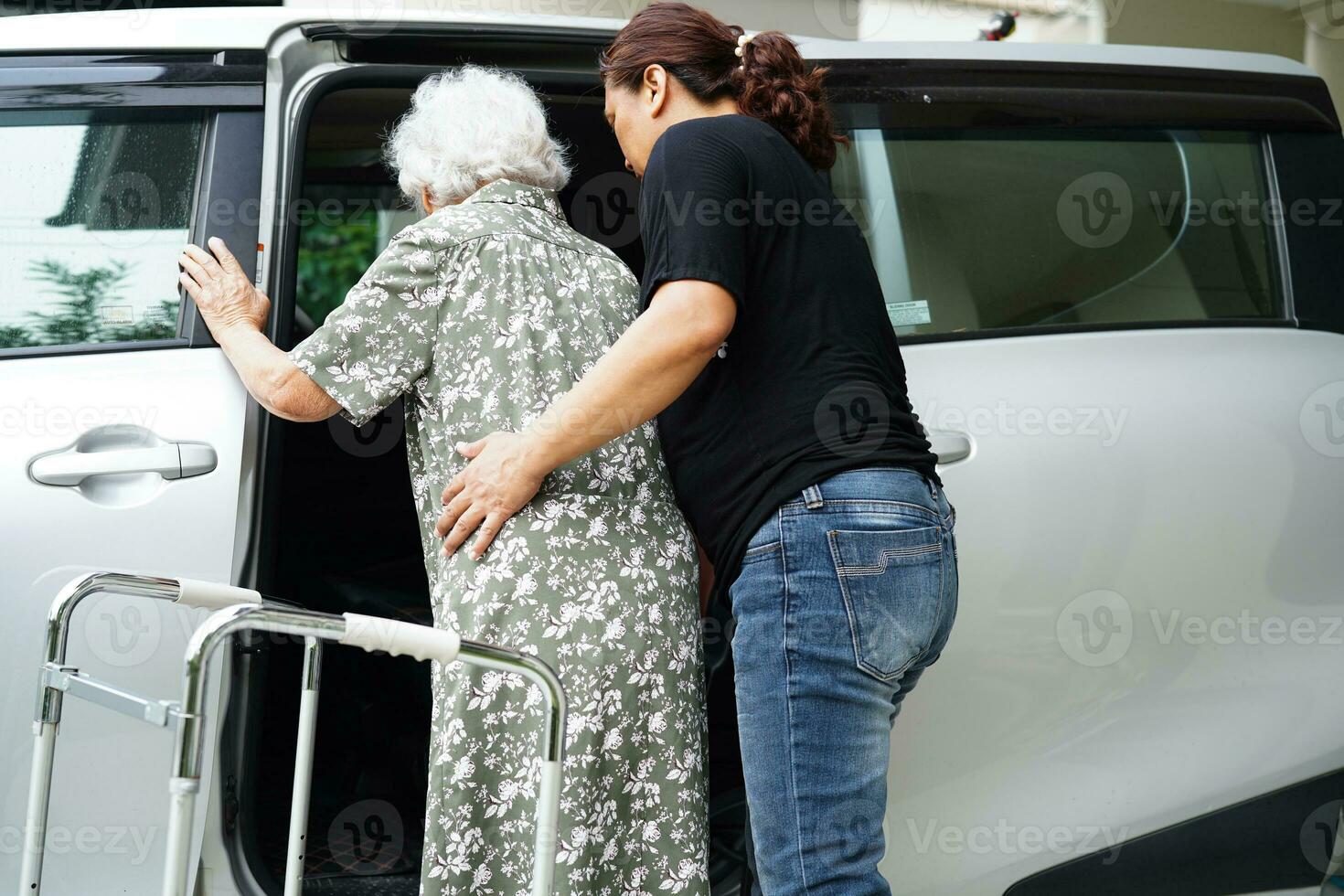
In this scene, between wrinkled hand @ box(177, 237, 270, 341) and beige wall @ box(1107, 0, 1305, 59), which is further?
beige wall @ box(1107, 0, 1305, 59)

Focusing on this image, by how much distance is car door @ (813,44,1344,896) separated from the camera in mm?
2016

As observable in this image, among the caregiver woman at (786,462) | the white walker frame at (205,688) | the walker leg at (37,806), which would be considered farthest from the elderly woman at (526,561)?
the walker leg at (37,806)

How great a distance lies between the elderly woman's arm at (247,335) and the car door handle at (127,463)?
0.49ft

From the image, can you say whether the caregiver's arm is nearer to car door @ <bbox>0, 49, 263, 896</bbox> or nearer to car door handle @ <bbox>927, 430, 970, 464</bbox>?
car door @ <bbox>0, 49, 263, 896</bbox>

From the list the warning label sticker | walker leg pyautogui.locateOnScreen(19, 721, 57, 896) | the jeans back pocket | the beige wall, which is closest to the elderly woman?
the jeans back pocket

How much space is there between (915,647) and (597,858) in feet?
1.72

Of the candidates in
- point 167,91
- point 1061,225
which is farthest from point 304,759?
point 1061,225

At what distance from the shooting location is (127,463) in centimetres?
176

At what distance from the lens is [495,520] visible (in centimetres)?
160

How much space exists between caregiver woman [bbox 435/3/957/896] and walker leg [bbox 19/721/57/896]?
1.87 feet

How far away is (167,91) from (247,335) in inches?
18.7

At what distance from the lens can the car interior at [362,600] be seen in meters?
2.22

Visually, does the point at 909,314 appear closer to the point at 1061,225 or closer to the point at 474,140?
the point at 1061,225

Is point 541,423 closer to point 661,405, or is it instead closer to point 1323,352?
point 661,405
